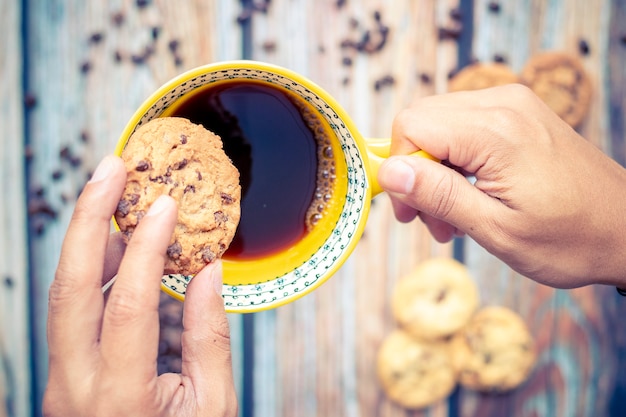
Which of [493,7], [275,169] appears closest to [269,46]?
[275,169]

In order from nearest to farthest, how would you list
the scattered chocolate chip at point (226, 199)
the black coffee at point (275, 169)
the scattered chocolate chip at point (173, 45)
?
the scattered chocolate chip at point (226, 199) < the black coffee at point (275, 169) < the scattered chocolate chip at point (173, 45)

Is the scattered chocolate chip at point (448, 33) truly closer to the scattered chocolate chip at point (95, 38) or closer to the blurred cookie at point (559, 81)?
the blurred cookie at point (559, 81)

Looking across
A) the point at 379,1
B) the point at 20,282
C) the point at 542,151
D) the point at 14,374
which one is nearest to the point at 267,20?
the point at 379,1

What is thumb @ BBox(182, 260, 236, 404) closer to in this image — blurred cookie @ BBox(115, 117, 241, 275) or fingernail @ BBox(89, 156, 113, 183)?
blurred cookie @ BBox(115, 117, 241, 275)

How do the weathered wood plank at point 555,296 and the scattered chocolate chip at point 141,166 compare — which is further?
the weathered wood plank at point 555,296

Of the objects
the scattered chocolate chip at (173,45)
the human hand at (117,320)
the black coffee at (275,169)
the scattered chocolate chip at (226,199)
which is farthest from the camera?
the scattered chocolate chip at (173,45)

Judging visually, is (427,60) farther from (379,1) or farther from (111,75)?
(111,75)

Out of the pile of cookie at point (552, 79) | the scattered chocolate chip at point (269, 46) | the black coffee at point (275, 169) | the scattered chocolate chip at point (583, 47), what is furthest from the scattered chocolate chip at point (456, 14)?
the black coffee at point (275, 169)
